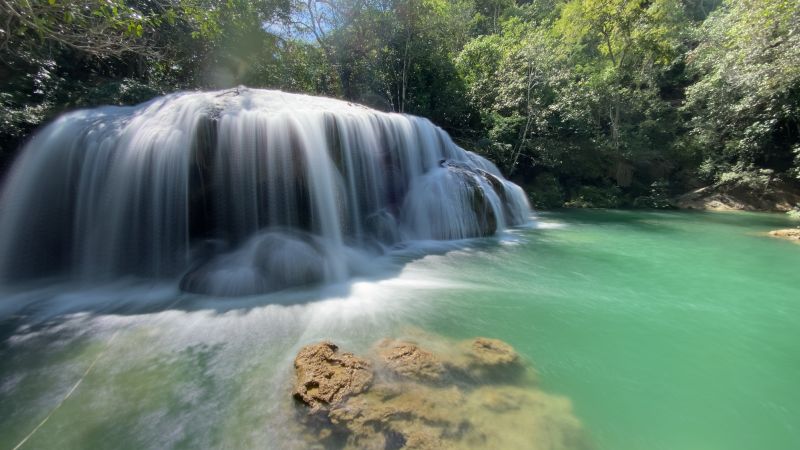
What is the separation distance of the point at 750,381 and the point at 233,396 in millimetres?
4777

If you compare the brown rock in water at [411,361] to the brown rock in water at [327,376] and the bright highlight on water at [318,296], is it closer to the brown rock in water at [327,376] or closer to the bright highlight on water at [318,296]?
the bright highlight on water at [318,296]

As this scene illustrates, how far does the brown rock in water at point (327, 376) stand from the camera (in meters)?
2.71

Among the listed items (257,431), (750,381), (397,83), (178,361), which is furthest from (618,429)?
(397,83)

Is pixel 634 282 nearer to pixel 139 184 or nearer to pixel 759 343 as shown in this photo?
pixel 759 343

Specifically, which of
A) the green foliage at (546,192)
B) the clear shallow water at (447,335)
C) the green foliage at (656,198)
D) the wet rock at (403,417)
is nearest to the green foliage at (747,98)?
the green foliage at (656,198)

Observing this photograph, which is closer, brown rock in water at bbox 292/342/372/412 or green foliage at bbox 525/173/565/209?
brown rock in water at bbox 292/342/372/412

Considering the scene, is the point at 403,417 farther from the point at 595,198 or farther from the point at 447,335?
the point at 595,198

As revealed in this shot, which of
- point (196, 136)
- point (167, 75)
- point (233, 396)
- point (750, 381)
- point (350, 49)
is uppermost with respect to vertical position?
point (350, 49)

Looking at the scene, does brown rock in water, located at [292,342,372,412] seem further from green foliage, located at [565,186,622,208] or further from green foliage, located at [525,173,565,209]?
green foliage, located at [565,186,622,208]

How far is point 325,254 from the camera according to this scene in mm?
6070

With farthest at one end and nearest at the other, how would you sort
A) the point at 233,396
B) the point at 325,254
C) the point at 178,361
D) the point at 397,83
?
1. the point at 397,83
2. the point at 325,254
3. the point at 178,361
4. the point at 233,396

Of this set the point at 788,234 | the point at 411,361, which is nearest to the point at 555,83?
the point at 788,234

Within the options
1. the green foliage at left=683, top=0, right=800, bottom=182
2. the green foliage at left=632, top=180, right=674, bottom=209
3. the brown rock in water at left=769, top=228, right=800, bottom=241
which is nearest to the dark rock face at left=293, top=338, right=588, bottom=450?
the brown rock in water at left=769, top=228, right=800, bottom=241

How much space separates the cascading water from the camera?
5.80 metres
